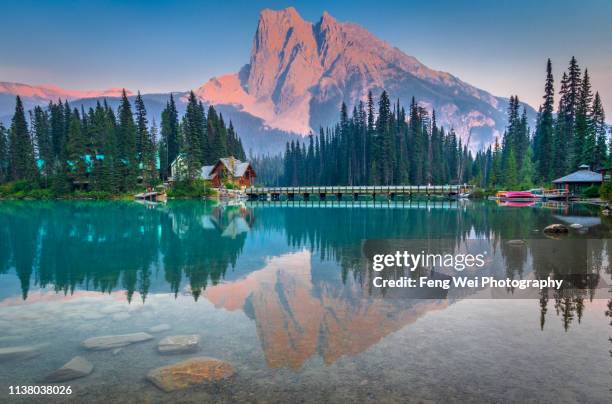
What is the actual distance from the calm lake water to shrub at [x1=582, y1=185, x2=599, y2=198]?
4238 centimetres

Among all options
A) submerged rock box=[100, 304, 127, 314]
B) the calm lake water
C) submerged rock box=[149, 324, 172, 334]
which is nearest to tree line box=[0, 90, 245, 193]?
the calm lake water

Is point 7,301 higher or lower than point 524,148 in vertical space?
lower

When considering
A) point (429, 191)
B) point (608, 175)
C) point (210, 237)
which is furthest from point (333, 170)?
point (210, 237)

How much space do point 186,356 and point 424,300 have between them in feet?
23.1

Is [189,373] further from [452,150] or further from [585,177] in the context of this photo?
[452,150]

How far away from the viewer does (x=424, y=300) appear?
11.3m

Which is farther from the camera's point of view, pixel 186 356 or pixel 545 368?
pixel 186 356

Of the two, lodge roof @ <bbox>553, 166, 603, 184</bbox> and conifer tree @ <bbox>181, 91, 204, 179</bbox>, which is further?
conifer tree @ <bbox>181, 91, 204, 179</bbox>

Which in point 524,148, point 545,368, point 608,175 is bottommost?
point 545,368

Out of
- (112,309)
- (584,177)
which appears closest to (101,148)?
(112,309)

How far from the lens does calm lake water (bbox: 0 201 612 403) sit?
6461 mm

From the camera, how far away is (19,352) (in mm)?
7965

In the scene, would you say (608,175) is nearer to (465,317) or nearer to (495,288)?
(495,288)

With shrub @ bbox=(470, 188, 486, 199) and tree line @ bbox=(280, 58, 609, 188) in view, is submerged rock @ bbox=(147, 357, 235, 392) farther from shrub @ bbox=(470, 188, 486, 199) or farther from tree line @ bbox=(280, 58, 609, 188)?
shrub @ bbox=(470, 188, 486, 199)
